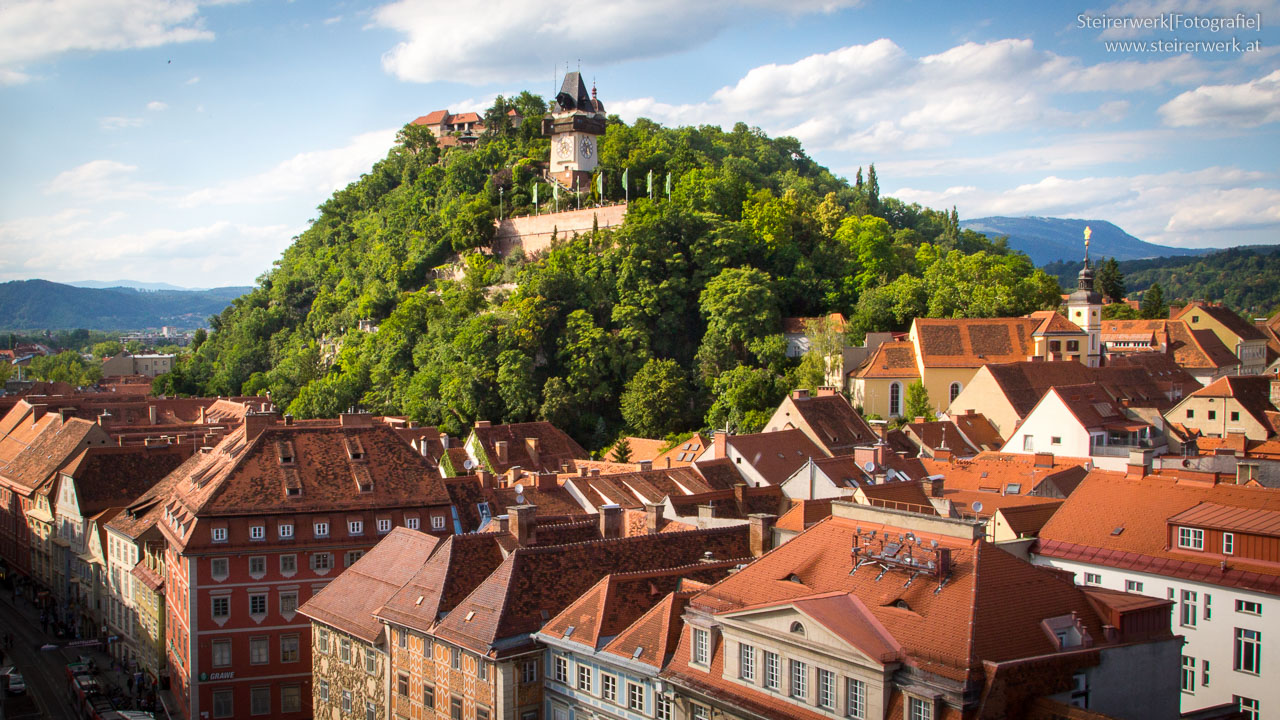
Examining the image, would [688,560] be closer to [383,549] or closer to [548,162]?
[383,549]

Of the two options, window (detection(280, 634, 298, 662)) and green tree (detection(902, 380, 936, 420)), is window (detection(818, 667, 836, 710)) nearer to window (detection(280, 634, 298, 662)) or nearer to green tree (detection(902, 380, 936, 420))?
window (detection(280, 634, 298, 662))

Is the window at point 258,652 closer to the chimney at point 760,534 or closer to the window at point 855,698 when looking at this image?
the chimney at point 760,534

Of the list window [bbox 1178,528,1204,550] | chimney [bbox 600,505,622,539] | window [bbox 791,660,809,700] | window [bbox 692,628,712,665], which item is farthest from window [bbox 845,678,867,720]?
chimney [bbox 600,505,622,539]

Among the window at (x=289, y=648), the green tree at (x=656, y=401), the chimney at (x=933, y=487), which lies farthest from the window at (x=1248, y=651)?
the green tree at (x=656, y=401)

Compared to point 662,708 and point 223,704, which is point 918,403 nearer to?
point 223,704

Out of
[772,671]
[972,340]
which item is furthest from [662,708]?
[972,340]
